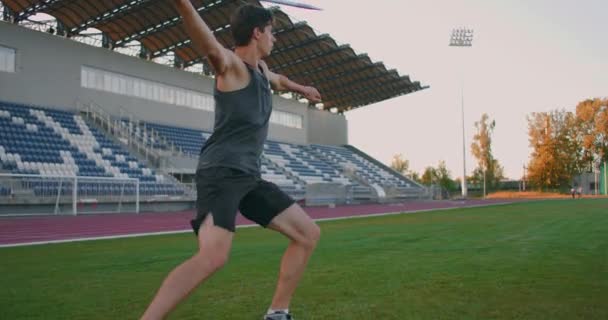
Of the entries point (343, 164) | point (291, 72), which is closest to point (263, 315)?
point (291, 72)

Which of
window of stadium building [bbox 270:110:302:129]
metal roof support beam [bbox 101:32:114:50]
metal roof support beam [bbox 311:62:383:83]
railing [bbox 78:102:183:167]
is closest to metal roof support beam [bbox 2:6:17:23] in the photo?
metal roof support beam [bbox 101:32:114:50]

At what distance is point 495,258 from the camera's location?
7098mm

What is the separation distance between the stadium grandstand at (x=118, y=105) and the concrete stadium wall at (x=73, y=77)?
0.18ft

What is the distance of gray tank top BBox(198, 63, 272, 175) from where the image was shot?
128 inches

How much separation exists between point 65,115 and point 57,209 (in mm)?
8209

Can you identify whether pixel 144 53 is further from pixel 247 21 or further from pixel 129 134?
pixel 247 21

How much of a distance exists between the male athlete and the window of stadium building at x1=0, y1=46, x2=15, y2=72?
2607 cm

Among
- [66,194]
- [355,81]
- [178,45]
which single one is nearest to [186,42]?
[178,45]

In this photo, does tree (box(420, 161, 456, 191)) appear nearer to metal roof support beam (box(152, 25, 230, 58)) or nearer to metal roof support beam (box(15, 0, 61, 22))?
metal roof support beam (box(152, 25, 230, 58))

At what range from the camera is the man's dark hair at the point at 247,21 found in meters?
3.33

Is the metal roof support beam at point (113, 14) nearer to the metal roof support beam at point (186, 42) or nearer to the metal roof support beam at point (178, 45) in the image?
the metal roof support beam at point (186, 42)

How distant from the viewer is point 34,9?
26688 mm

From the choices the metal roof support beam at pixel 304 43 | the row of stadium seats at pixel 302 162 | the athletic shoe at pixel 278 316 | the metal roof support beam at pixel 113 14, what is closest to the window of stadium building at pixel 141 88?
the row of stadium seats at pixel 302 162

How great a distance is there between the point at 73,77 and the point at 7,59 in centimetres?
345
